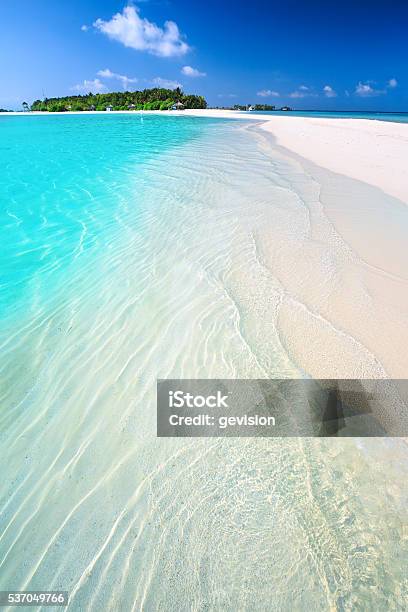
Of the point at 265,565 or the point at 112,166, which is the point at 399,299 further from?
the point at 112,166

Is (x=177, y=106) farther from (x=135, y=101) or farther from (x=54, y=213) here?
(x=54, y=213)

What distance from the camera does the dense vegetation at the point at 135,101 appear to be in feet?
368

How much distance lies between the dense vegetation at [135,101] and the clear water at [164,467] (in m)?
124

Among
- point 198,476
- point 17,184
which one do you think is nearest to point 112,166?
point 17,184

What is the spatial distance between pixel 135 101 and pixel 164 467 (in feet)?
478

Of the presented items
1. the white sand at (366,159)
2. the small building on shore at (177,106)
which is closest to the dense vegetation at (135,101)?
the small building on shore at (177,106)

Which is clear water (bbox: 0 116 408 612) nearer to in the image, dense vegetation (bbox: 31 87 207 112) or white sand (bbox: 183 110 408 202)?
white sand (bbox: 183 110 408 202)

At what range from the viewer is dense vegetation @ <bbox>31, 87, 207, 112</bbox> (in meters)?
112

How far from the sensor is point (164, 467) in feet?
8.14

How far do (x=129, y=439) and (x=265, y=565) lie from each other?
138cm

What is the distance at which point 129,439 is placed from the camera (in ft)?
8.97

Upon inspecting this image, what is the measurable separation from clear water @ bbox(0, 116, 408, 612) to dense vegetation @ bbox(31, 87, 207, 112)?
12450cm

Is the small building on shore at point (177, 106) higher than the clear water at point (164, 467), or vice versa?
the small building on shore at point (177, 106)

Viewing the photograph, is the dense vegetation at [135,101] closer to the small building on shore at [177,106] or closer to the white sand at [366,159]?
the small building on shore at [177,106]
